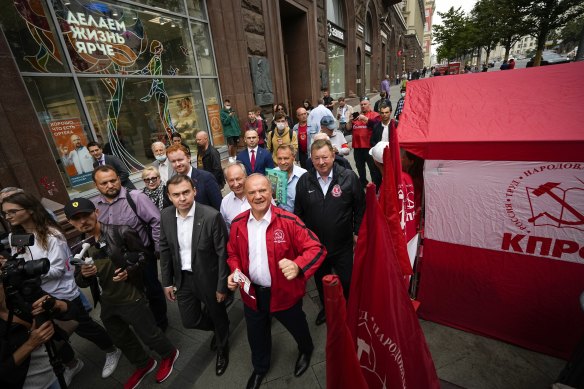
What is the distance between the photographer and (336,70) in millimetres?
17266

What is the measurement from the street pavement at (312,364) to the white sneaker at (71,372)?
0.04 meters

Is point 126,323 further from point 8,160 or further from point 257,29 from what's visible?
point 257,29

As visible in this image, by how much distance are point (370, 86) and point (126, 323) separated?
28.3m

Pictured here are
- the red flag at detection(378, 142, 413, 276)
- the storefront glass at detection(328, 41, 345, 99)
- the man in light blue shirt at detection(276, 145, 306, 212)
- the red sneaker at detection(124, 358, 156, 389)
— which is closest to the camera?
the red flag at detection(378, 142, 413, 276)

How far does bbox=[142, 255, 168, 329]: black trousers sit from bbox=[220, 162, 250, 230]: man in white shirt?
934mm

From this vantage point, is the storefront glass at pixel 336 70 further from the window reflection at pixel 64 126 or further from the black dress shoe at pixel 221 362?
the black dress shoe at pixel 221 362

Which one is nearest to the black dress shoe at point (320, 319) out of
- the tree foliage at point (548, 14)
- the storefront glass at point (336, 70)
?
the storefront glass at point (336, 70)

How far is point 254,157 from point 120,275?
8.92 feet

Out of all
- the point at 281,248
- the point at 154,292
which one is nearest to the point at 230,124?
the point at 154,292

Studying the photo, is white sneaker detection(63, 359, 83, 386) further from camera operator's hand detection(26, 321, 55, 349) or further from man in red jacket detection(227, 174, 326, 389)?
man in red jacket detection(227, 174, 326, 389)

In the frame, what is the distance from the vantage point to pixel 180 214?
2414 mm

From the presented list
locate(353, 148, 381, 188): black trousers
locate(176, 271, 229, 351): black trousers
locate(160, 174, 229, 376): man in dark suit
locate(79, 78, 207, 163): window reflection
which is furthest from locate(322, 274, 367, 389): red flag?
locate(79, 78, 207, 163): window reflection

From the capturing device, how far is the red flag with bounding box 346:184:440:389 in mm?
1488

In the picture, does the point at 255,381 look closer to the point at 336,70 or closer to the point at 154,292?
the point at 154,292
